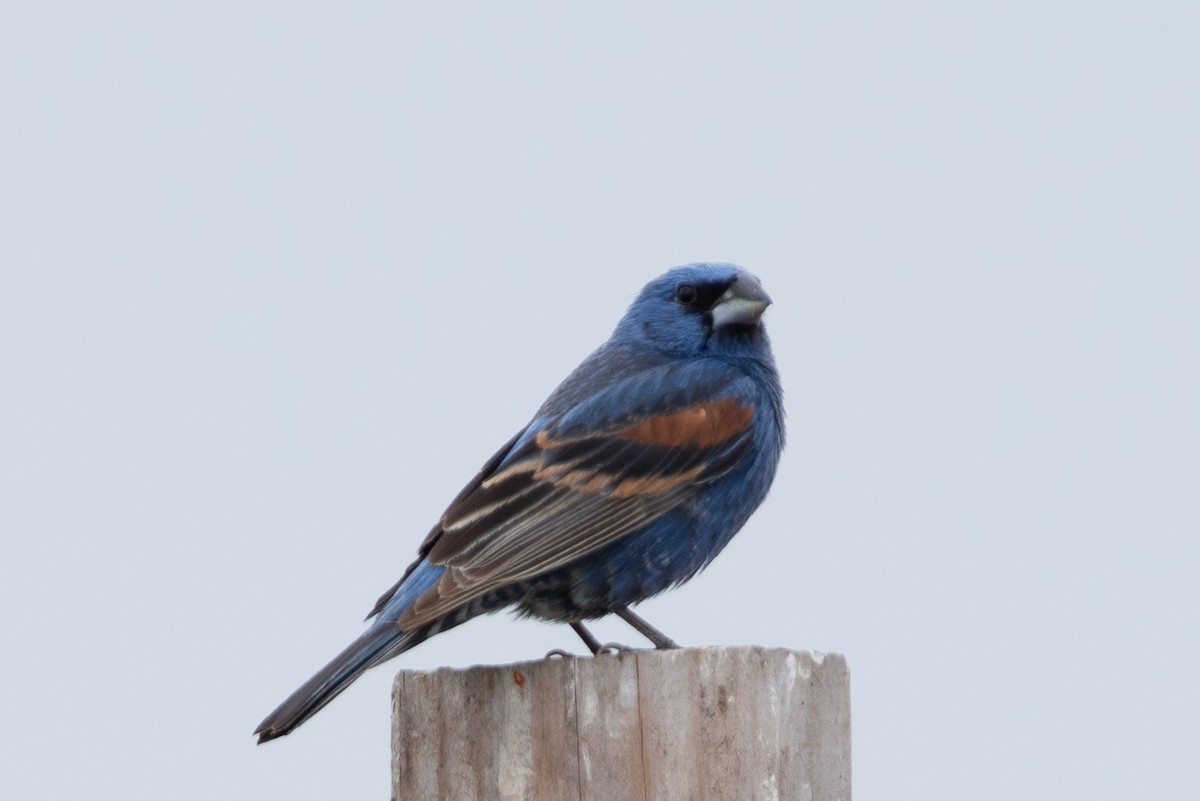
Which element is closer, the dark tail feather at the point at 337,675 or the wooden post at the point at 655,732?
the wooden post at the point at 655,732

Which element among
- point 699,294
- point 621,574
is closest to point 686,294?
point 699,294

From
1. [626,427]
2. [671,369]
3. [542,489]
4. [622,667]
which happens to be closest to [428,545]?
[542,489]

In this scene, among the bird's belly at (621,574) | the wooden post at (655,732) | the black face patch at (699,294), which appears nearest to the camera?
the wooden post at (655,732)

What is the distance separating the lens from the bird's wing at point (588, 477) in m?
5.84

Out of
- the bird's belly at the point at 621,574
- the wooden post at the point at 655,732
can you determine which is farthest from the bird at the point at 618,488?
the wooden post at the point at 655,732

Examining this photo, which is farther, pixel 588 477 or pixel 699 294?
pixel 699 294

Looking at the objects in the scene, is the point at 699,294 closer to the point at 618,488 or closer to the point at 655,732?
the point at 618,488

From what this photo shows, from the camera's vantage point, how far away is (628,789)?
417 centimetres

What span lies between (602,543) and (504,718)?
1.72 metres

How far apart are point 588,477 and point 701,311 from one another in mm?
1437

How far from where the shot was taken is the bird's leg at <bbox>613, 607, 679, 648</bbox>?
20.2 ft

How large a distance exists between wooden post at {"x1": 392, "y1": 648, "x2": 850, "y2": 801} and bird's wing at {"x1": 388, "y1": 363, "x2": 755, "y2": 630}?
109 cm

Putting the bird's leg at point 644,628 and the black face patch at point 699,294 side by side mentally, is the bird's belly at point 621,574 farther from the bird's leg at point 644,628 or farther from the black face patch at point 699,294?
the black face patch at point 699,294

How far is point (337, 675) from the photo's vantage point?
16.9 ft
